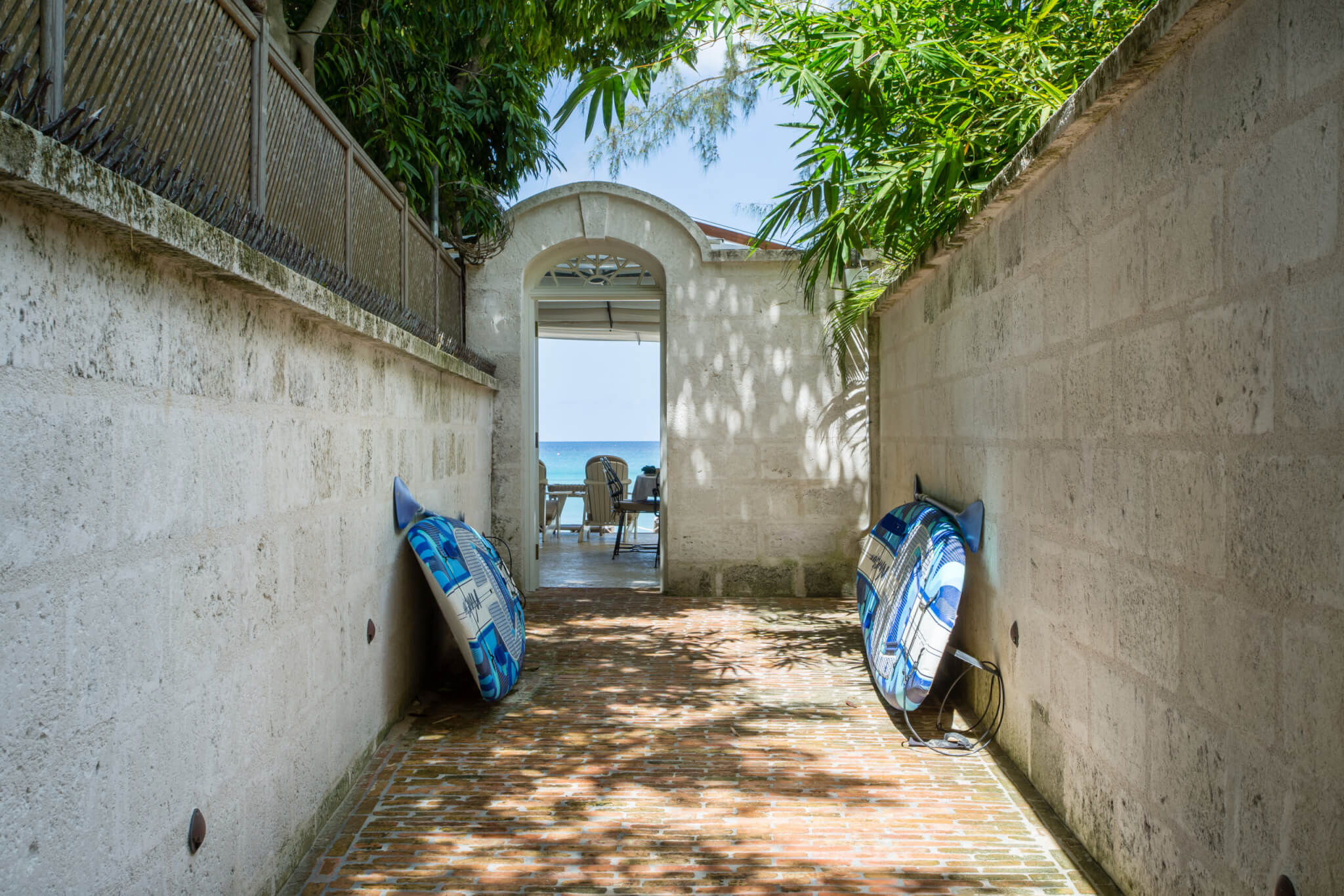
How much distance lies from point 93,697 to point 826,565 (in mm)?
6176

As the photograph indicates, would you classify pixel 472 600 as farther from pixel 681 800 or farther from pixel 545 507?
pixel 545 507

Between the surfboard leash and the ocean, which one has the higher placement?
the ocean

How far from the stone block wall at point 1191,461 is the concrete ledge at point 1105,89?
14 mm

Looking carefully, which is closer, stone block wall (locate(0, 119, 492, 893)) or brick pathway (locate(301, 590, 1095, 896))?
stone block wall (locate(0, 119, 492, 893))

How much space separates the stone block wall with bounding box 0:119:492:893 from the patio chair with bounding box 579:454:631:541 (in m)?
7.98

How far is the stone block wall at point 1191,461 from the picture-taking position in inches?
61.5

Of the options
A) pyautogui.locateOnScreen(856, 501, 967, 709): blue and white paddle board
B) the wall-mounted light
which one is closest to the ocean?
pyautogui.locateOnScreen(856, 501, 967, 709): blue and white paddle board

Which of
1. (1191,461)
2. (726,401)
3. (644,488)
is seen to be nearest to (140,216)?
(1191,461)

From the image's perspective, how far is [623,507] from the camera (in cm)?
962

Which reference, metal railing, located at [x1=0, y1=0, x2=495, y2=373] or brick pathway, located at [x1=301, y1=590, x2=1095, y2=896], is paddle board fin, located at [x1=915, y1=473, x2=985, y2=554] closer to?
brick pathway, located at [x1=301, y1=590, x2=1095, y2=896]

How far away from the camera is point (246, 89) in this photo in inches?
110

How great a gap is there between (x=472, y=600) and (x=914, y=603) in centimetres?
183

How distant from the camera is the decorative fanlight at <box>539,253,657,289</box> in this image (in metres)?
8.18

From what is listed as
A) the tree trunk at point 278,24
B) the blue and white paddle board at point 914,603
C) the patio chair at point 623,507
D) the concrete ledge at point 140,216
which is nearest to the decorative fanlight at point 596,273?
the patio chair at point 623,507
